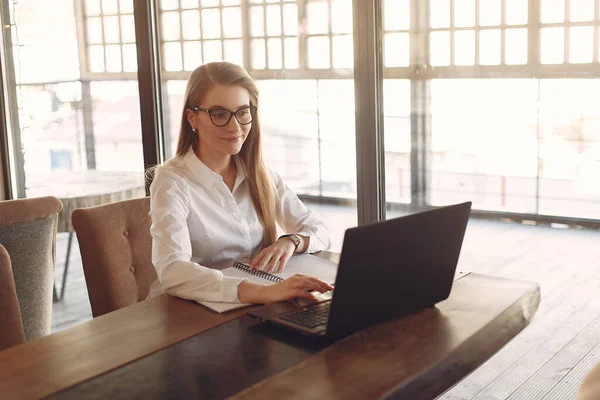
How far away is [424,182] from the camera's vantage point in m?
2.71

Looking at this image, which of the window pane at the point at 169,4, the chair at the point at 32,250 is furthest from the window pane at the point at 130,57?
the chair at the point at 32,250

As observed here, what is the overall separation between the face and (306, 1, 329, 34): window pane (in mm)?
807

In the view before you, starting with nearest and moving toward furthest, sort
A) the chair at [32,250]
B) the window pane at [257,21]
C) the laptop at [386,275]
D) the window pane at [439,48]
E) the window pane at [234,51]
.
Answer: the laptop at [386,275], the chair at [32,250], the window pane at [439,48], the window pane at [257,21], the window pane at [234,51]

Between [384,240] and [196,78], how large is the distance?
1.01m

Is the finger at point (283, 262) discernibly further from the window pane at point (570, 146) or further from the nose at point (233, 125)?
the window pane at point (570, 146)

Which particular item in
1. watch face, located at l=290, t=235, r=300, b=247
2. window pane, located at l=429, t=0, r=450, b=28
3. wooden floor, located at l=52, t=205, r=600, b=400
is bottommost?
wooden floor, located at l=52, t=205, r=600, b=400

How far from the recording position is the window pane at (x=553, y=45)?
2344 mm

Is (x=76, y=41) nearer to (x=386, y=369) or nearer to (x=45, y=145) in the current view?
(x=45, y=145)

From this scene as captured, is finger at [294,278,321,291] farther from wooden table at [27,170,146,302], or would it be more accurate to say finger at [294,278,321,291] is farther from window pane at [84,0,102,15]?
window pane at [84,0,102,15]

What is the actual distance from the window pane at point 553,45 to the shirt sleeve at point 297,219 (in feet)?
3.03

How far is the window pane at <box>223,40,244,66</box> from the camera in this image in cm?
314

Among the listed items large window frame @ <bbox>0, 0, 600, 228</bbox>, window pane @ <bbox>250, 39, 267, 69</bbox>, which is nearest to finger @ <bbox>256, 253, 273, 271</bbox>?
large window frame @ <bbox>0, 0, 600, 228</bbox>

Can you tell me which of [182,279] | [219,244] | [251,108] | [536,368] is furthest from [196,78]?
[536,368]

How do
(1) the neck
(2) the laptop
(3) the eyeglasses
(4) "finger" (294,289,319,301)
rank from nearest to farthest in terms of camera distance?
(2) the laptop → (4) "finger" (294,289,319,301) → (3) the eyeglasses → (1) the neck
